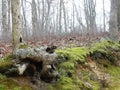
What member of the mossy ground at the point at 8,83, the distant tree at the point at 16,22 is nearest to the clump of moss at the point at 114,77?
the mossy ground at the point at 8,83

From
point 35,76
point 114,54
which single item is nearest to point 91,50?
point 114,54

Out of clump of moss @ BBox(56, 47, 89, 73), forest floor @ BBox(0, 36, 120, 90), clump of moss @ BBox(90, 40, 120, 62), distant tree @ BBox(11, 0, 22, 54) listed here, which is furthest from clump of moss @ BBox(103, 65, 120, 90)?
distant tree @ BBox(11, 0, 22, 54)

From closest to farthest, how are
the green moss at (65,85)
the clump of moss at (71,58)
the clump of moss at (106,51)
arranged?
the green moss at (65,85)
the clump of moss at (71,58)
the clump of moss at (106,51)

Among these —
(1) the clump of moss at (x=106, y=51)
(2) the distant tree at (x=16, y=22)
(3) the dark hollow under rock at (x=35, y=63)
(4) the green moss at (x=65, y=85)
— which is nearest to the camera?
(3) the dark hollow under rock at (x=35, y=63)

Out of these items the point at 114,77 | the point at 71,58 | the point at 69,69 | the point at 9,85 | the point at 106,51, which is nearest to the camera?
the point at 9,85

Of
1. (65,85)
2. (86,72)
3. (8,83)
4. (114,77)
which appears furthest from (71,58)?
(8,83)

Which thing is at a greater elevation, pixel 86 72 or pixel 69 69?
pixel 69 69

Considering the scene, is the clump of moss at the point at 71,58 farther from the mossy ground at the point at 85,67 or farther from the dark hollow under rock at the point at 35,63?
the dark hollow under rock at the point at 35,63

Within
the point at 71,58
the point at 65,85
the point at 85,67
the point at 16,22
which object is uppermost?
the point at 16,22

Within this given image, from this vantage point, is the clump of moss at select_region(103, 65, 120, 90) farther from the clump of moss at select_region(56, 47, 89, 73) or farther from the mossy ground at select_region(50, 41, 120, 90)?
the clump of moss at select_region(56, 47, 89, 73)

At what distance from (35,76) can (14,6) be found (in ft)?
9.77

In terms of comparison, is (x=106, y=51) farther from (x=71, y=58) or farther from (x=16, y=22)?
(x=16, y=22)

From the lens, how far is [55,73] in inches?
259

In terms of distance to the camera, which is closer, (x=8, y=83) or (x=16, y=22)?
(x=8, y=83)
